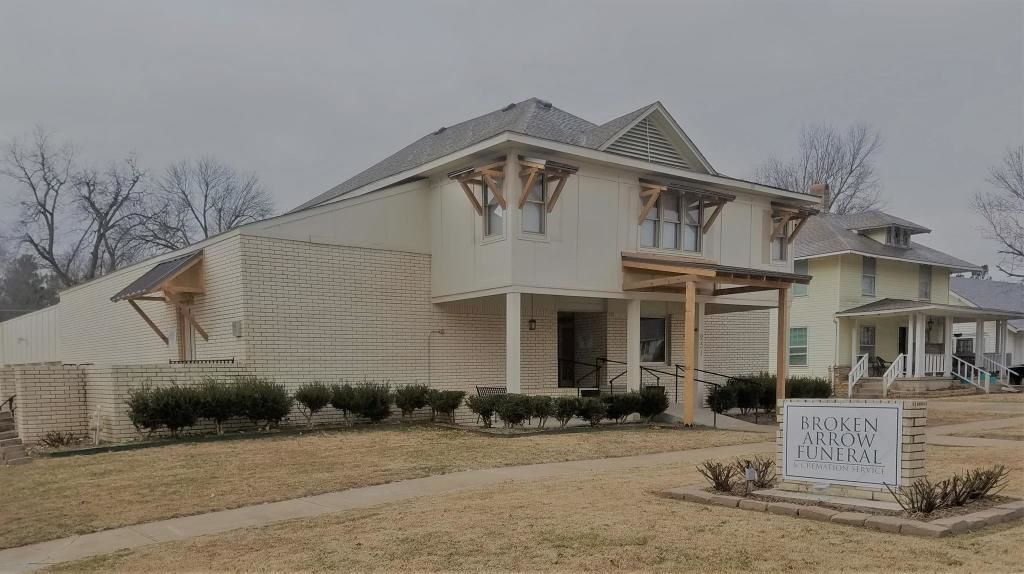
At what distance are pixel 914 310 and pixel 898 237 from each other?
6.60m

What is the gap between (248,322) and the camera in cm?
1523

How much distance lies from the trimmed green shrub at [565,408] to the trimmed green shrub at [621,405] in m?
0.99

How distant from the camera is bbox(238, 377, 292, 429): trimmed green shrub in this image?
45.3 feet

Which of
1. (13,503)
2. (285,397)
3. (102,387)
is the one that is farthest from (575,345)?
(13,503)

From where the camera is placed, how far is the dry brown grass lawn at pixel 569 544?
16.9 ft

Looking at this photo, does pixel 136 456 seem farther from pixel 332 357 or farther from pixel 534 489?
pixel 534 489

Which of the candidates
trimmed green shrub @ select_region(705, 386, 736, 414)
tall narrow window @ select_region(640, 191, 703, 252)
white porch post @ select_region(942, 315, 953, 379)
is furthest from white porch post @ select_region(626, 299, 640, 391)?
white porch post @ select_region(942, 315, 953, 379)

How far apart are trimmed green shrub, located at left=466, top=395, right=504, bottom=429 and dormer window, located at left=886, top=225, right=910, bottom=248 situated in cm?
2476

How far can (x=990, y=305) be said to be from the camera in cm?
4309

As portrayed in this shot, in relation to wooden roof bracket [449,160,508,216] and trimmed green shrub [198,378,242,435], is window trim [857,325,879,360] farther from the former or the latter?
trimmed green shrub [198,378,242,435]

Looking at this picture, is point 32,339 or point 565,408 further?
point 32,339

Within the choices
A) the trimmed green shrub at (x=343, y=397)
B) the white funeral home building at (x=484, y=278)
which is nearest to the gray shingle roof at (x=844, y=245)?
the white funeral home building at (x=484, y=278)

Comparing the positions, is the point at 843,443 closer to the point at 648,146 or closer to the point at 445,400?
the point at 445,400

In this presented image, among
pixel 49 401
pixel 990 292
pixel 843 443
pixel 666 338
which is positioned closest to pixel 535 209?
pixel 666 338
